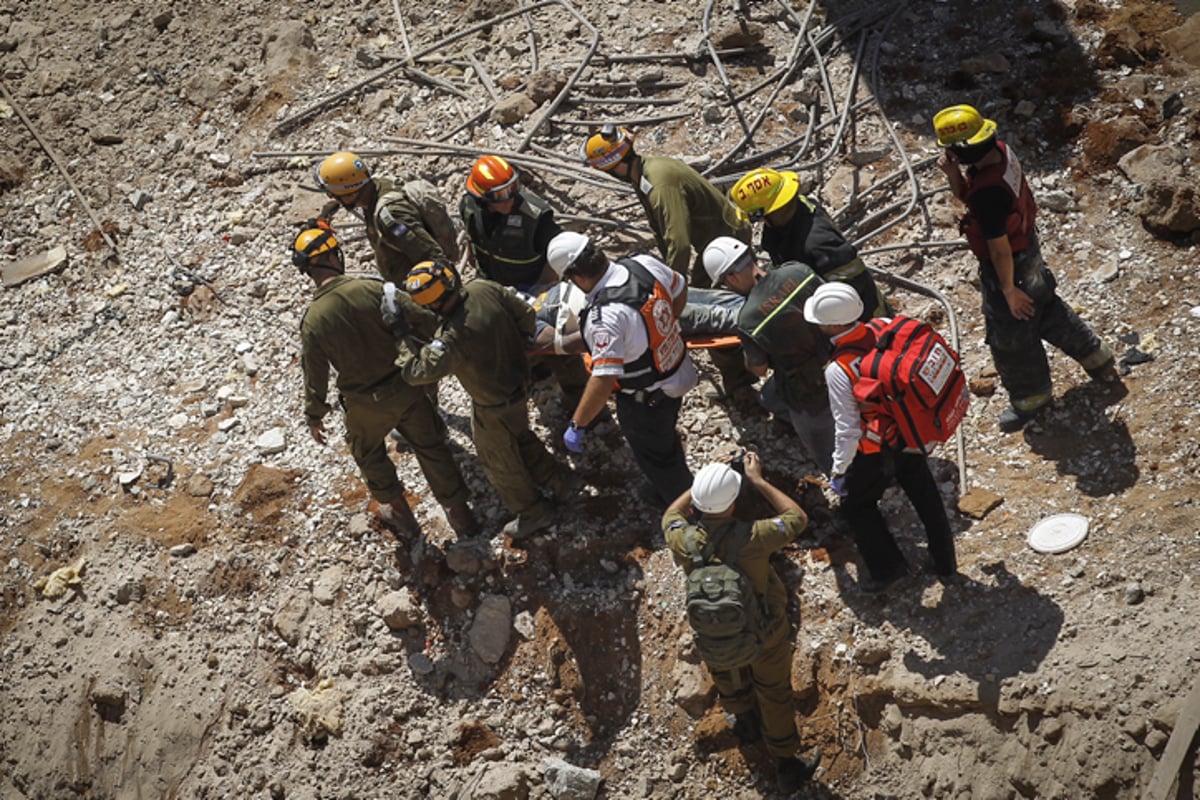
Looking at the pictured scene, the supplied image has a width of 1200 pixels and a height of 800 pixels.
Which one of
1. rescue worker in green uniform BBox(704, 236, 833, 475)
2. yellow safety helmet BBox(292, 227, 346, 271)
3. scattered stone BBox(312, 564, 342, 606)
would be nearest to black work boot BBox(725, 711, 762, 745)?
rescue worker in green uniform BBox(704, 236, 833, 475)

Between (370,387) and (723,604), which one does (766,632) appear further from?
(370,387)

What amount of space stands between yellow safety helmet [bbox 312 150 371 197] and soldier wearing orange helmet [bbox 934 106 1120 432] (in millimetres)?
3398

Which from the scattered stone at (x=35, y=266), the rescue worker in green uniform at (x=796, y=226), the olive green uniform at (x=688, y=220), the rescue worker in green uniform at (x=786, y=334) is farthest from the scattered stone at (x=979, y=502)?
the scattered stone at (x=35, y=266)

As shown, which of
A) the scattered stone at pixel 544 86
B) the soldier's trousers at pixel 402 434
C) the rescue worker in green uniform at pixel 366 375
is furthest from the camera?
the scattered stone at pixel 544 86

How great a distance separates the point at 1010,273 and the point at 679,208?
195 cm

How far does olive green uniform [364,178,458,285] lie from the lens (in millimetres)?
6582

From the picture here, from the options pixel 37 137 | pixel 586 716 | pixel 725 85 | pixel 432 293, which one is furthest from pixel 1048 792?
pixel 37 137

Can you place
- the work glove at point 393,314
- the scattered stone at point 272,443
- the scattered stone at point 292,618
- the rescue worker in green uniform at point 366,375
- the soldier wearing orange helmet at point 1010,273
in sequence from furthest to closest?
the scattered stone at point 272,443
the scattered stone at point 292,618
the rescue worker in green uniform at point 366,375
the work glove at point 393,314
the soldier wearing orange helmet at point 1010,273

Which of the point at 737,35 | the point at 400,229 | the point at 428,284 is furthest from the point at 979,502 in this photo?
the point at 737,35

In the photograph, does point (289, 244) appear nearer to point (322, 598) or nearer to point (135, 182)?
point (135, 182)

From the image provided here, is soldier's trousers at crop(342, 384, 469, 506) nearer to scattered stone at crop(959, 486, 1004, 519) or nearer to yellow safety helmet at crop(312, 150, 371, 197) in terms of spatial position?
yellow safety helmet at crop(312, 150, 371, 197)

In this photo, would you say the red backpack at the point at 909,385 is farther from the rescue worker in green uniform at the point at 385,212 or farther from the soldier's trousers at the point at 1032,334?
the rescue worker in green uniform at the point at 385,212

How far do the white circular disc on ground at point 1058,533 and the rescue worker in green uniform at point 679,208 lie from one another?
198 cm

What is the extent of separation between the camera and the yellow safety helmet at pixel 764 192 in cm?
578
